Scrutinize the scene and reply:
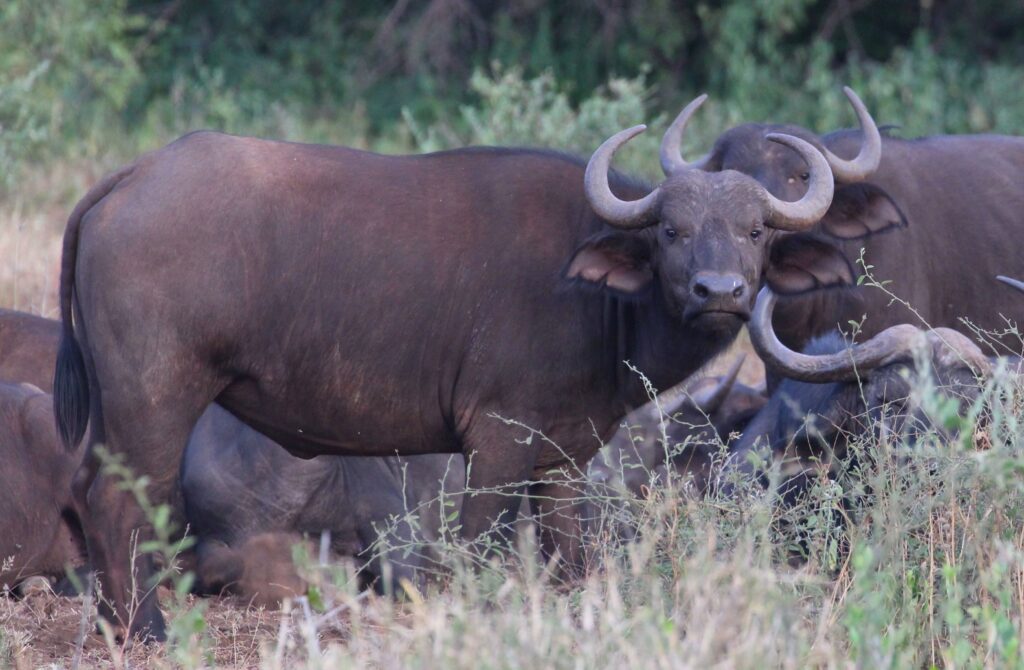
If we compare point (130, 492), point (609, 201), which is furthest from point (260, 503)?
point (609, 201)

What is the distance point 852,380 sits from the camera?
615cm

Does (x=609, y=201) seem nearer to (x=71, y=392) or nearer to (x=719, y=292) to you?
(x=719, y=292)

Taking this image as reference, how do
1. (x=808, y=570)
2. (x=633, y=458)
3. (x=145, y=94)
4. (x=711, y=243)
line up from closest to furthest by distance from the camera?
(x=808, y=570) → (x=711, y=243) → (x=633, y=458) → (x=145, y=94)

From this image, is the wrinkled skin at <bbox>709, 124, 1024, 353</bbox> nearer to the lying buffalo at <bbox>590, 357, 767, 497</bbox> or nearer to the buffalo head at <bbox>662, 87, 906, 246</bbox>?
the buffalo head at <bbox>662, 87, 906, 246</bbox>

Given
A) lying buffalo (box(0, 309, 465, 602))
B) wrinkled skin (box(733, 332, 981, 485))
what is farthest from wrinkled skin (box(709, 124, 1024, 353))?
lying buffalo (box(0, 309, 465, 602))

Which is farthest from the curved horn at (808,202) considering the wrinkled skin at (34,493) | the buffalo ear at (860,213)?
the wrinkled skin at (34,493)

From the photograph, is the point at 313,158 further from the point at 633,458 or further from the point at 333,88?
the point at 333,88

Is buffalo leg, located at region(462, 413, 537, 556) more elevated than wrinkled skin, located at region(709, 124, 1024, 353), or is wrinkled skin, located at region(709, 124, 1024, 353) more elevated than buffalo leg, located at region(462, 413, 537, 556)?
wrinkled skin, located at region(709, 124, 1024, 353)

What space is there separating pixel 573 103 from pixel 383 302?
36.0ft

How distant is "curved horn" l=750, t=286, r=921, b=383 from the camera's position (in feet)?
19.2

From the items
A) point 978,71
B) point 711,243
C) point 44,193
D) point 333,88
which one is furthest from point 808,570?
point 333,88

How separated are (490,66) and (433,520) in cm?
1013

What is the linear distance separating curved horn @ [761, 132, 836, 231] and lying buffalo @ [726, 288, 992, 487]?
Result: 1.49 feet

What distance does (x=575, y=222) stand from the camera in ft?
19.8
